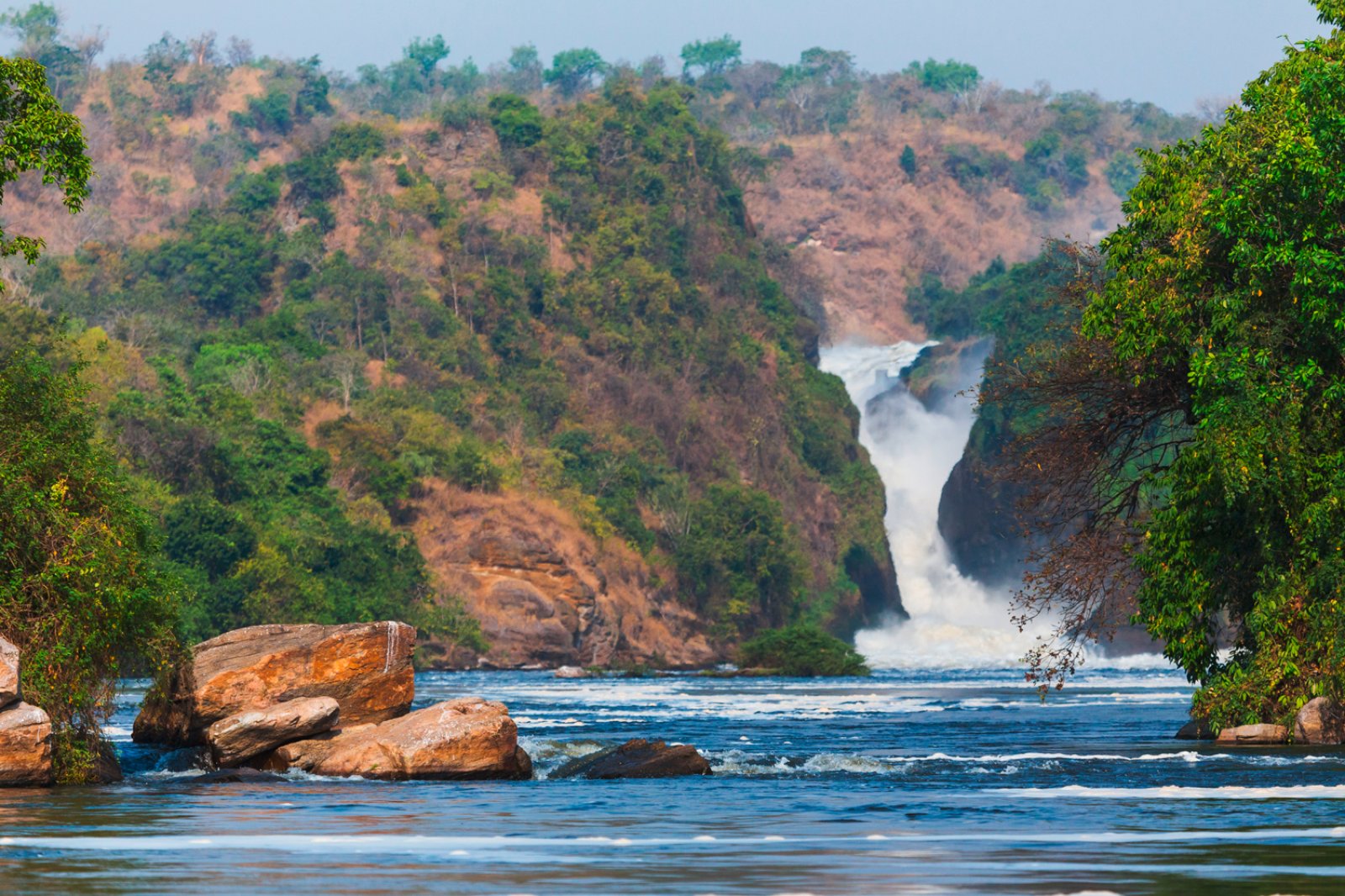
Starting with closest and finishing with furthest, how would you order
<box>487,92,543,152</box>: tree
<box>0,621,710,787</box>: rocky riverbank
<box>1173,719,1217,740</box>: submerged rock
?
<box>0,621,710,787</box>: rocky riverbank, <box>1173,719,1217,740</box>: submerged rock, <box>487,92,543,152</box>: tree

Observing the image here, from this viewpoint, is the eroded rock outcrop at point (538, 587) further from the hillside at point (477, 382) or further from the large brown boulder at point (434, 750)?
the large brown boulder at point (434, 750)

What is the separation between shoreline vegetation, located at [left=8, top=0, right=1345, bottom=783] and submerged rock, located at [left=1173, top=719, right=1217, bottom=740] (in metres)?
1.42

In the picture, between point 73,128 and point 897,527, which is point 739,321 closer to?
point 897,527

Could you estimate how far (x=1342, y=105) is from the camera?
27.2 metres

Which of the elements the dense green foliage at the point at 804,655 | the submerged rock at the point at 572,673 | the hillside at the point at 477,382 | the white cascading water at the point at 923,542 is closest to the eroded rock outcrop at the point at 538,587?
the hillside at the point at 477,382

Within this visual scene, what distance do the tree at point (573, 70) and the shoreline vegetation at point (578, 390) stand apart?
59.9ft

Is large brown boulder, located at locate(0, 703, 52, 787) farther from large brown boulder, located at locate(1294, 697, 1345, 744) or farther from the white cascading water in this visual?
the white cascading water

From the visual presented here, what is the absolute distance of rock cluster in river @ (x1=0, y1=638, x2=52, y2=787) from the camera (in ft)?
73.2

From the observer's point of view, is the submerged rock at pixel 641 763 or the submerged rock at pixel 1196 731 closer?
the submerged rock at pixel 641 763

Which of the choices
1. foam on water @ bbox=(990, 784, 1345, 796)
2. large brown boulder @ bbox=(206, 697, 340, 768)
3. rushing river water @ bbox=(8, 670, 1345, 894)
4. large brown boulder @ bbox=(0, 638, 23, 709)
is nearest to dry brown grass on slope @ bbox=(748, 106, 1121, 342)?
rushing river water @ bbox=(8, 670, 1345, 894)

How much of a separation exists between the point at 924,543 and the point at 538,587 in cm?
3975

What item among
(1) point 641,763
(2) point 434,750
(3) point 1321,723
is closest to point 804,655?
(3) point 1321,723

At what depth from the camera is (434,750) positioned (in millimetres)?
25094

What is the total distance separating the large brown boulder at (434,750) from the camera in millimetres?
25078
